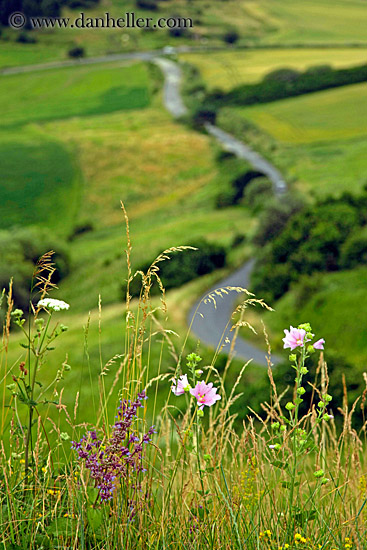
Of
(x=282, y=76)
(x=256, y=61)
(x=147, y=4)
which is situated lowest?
(x=282, y=76)

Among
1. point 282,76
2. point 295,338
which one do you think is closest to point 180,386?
point 295,338

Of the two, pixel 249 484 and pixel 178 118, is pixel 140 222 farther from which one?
pixel 249 484

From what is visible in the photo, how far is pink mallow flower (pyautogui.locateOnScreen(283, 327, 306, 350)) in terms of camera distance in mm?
3006

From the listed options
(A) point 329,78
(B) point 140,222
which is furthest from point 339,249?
(A) point 329,78

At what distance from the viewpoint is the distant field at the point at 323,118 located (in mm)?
102250

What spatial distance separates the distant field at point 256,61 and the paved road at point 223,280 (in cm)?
676

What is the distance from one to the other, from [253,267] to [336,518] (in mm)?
61079

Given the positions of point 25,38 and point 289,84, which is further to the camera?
point 25,38

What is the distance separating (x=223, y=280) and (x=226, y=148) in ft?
150

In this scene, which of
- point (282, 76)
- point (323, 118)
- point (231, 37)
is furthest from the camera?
point (231, 37)

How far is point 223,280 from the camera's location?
66.8 metres

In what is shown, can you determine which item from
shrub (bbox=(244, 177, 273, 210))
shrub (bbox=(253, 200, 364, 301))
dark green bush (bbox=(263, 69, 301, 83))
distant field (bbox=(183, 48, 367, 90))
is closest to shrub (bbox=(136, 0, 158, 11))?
distant field (bbox=(183, 48, 367, 90))

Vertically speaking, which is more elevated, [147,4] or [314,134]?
[147,4]

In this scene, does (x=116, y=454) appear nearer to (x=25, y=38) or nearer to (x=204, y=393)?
(x=204, y=393)
